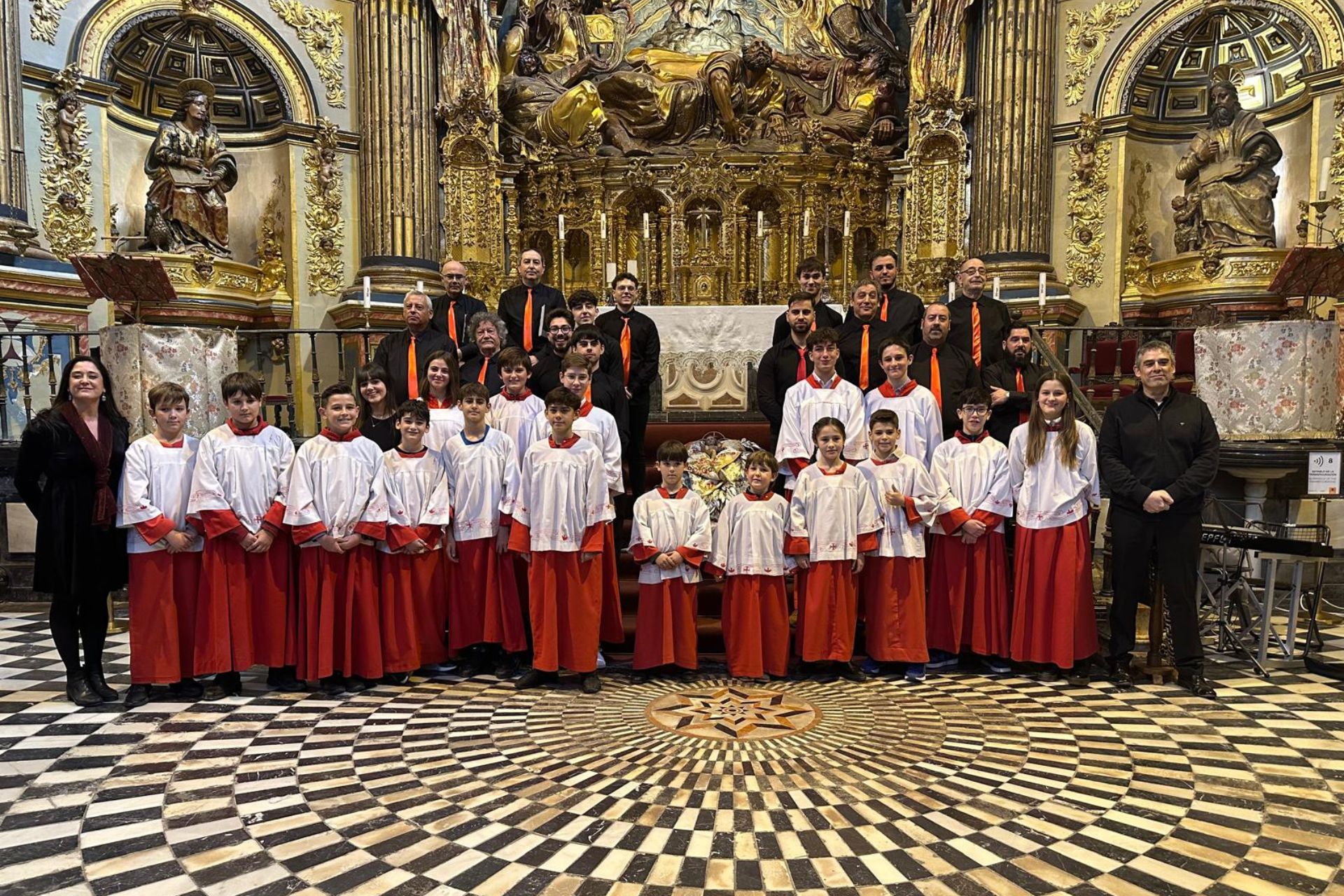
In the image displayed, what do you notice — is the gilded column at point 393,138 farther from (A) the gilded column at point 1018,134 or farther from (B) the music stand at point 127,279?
(A) the gilded column at point 1018,134

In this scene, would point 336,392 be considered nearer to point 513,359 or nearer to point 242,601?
point 513,359

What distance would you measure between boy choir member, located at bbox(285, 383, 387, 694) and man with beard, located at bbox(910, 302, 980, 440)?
11.0 ft

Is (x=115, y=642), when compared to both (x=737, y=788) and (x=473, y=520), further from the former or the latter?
(x=737, y=788)

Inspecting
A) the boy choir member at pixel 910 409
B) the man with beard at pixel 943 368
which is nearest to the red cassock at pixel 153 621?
the boy choir member at pixel 910 409

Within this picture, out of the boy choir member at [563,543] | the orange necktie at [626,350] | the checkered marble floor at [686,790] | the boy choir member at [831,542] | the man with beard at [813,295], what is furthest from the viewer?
the orange necktie at [626,350]

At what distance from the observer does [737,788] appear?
3490mm

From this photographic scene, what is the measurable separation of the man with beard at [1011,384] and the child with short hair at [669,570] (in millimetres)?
1933

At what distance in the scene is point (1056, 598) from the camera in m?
4.84

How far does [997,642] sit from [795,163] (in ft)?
24.6

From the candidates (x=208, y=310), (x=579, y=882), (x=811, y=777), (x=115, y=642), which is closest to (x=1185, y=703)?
(x=811, y=777)

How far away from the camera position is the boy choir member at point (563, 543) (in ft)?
15.7

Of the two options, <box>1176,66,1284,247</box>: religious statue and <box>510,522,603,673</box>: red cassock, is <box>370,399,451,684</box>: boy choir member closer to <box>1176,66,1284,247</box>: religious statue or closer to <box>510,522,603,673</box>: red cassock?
<box>510,522,603,673</box>: red cassock

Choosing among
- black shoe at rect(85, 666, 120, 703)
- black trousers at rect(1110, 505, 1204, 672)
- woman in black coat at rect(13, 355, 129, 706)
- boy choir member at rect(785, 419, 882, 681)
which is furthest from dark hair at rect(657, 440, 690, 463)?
black shoe at rect(85, 666, 120, 703)

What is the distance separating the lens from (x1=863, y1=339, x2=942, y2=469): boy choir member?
534cm
